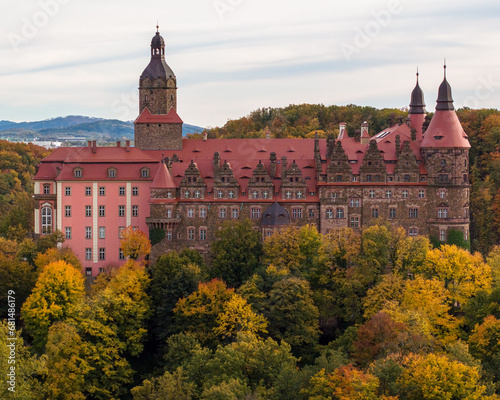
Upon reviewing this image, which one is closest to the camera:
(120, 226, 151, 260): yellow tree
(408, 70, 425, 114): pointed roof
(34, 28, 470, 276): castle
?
(120, 226, 151, 260): yellow tree

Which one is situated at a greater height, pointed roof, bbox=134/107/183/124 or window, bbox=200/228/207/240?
pointed roof, bbox=134/107/183/124

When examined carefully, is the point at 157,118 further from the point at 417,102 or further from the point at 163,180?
the point at 417,102

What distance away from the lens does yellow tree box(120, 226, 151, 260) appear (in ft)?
294

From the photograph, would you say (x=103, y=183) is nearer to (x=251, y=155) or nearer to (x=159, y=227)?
(x=159, y=227)

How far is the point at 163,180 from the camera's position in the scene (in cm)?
9144

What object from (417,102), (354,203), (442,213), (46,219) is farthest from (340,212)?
(46,219)

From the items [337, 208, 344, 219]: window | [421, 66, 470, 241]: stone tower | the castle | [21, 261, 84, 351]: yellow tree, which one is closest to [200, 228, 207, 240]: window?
the castle

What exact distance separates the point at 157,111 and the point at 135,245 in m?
15.9

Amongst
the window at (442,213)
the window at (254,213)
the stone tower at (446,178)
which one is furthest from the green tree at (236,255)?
the window at (442,213)

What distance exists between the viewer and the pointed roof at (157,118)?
320ft

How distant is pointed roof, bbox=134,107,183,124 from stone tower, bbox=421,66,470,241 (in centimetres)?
2479

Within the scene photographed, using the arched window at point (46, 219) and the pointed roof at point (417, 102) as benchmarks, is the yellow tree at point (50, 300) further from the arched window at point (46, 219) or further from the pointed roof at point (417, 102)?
the pointed roof at point (417, 102)

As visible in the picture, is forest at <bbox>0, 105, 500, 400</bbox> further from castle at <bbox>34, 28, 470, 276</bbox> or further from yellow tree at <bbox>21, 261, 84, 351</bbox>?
castle at <bbox>34, 28, 470, 276</bbox>

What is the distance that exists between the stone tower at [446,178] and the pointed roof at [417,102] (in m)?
10.2
